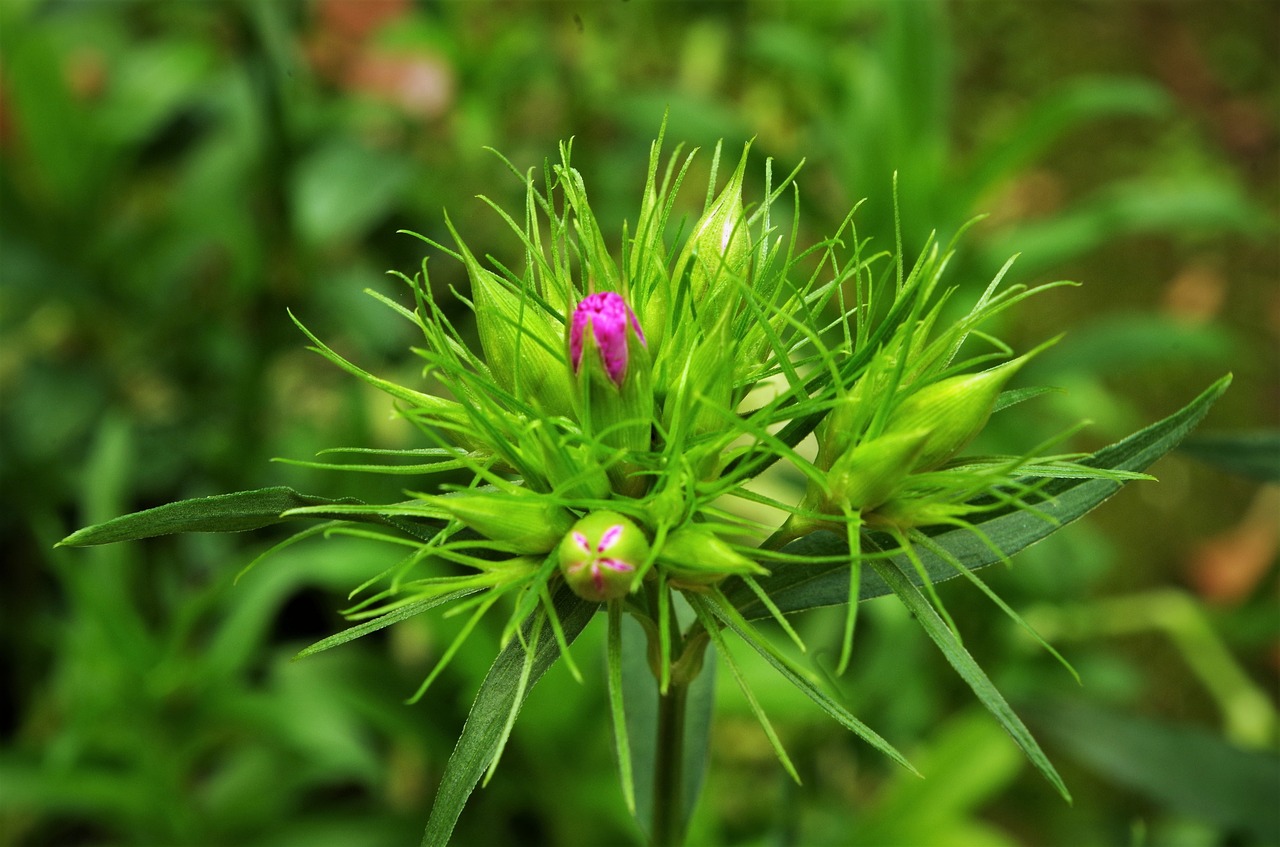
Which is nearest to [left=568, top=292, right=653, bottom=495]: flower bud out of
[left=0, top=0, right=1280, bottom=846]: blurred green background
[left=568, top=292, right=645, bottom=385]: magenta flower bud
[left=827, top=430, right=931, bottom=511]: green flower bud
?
[left=568, top=292, right=645, bottom=385]: magenta flower bud

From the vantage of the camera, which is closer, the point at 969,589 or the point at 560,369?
the point at 560,369

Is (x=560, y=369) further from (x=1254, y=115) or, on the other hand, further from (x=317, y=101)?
(x=1254, y=115)

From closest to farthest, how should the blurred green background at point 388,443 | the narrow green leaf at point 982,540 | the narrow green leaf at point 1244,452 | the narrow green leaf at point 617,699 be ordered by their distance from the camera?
the narrow green leaf at point 617,699 < the narrow green leaf at point 982,540 < the narrow green leaf at point 1244,452 < the blurred green background at point 388,443

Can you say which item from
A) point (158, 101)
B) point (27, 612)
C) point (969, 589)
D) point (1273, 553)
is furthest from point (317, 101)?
point (1273, 553)

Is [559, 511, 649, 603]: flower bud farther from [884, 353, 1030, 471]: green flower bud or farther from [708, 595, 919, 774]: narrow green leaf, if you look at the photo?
[884, 353, 1030, 471]: green flower bud

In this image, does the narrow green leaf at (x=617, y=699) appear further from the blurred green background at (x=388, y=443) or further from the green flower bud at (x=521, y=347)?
the blurred green background at (x=388, y=443)

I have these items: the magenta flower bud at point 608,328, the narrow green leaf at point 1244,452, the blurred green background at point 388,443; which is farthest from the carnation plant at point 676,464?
Result: the blurred green background at point 388,443
